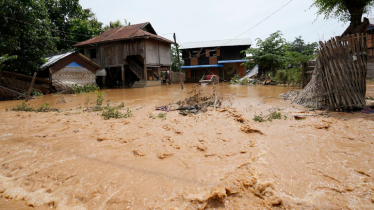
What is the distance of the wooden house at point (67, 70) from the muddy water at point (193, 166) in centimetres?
1149

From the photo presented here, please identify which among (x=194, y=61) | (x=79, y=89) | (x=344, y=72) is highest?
(x=194, y=61)

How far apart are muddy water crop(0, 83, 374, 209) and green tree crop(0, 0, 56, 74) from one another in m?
10.1

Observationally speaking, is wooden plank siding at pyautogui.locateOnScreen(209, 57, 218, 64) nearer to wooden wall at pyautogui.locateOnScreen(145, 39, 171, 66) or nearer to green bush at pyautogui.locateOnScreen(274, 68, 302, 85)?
wooden wall at pyautogui.locateOnScreen(145, 39, 171, 66)

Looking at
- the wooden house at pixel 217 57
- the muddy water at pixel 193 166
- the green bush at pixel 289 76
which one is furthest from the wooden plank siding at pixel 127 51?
the muddy water at pixel 193 166

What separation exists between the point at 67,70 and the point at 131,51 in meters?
6.22

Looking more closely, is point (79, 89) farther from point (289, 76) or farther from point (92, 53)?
point (289, 76)

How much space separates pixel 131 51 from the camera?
19.5 meters

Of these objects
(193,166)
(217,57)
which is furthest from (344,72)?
(217,57)

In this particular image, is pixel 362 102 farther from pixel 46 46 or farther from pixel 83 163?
pixel 46 46

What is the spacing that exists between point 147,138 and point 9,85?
38.6ft

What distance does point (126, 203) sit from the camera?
1.93 m

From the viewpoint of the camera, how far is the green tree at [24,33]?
1093cm

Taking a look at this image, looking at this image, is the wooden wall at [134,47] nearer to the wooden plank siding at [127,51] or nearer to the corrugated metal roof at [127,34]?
the wooden plank siding at [127,51]

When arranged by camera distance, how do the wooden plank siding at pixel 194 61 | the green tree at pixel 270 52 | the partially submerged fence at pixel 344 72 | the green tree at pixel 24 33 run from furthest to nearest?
the wooden plank siding at pixel 194 61, the green tree at pixel 270 52, the green tree at pixel 24 33, the partially submerged fence at pixel 344 72
